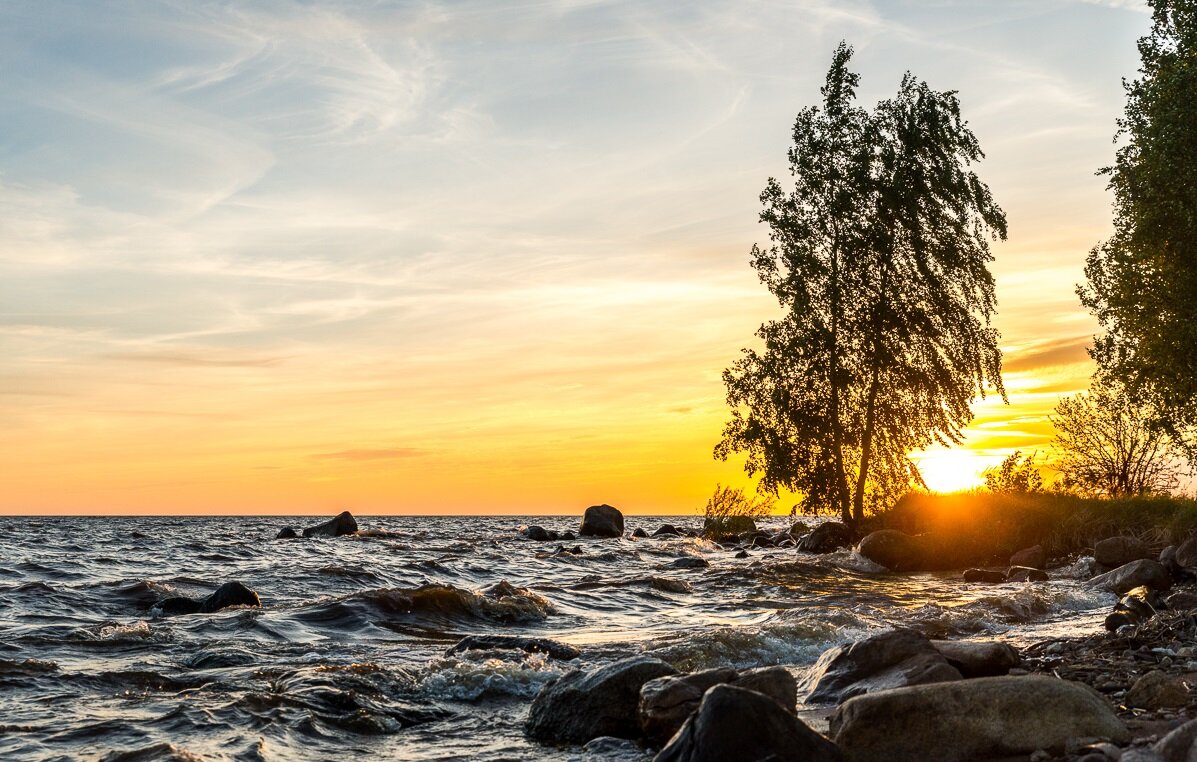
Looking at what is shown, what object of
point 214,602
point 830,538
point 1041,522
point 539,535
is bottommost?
point 539,535

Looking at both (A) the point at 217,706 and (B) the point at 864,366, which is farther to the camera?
(B) the point at 864,366

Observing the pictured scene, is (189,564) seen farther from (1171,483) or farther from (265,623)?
(1171,483)

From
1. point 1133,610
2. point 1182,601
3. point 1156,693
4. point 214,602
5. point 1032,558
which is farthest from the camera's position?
point 1032,558

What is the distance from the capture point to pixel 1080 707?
6.80 meters

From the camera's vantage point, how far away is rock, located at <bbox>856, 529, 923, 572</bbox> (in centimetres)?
2605

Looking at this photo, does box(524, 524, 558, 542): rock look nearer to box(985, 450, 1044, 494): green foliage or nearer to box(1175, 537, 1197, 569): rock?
box(985, 450, 1044, 494): green foliage

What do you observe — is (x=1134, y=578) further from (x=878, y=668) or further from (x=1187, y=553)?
(x=878, y=668)

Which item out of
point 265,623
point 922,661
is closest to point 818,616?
point 922,661

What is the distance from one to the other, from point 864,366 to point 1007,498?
590 cm

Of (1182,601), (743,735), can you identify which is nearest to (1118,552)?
(1182,601)

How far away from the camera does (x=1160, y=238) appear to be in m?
24.9

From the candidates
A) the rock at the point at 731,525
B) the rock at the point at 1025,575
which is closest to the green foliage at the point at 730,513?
the rock at the point at 731,525

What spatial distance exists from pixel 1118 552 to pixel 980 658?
14.2 meters

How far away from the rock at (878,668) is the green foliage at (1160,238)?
1901 centimetres
